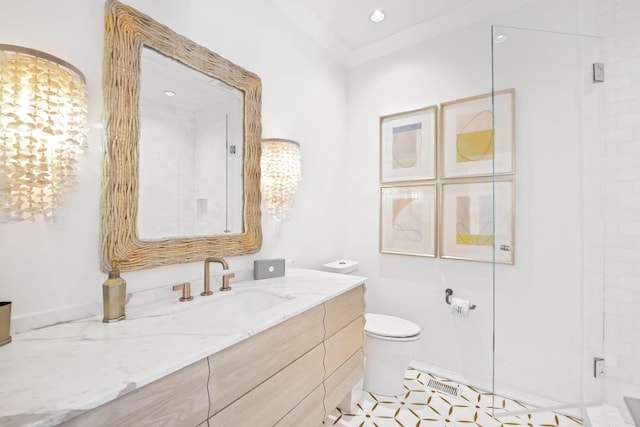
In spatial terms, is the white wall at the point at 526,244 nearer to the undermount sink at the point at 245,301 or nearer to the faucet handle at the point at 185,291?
the undermount sink at the point at 245,301

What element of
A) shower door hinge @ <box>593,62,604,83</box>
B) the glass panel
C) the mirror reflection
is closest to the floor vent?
the glass panel

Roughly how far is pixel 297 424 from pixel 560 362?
168cm

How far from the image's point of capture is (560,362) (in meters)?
1.71

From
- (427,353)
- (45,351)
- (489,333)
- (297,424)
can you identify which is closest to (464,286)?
(489,333)

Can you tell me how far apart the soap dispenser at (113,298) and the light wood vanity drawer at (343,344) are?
34.6 inches

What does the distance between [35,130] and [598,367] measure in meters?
2.85

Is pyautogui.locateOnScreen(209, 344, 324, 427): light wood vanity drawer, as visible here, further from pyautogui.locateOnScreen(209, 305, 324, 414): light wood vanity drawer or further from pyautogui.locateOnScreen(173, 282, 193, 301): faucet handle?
pyautogui.locateOnScreen(173, 282, 193, 301): faucet handle

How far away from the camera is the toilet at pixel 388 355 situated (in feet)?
5.86

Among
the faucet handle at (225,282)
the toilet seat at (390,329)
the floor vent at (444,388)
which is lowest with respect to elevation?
the floor vent at (444,388)

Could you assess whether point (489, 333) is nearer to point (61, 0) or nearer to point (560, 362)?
point (560, 362)

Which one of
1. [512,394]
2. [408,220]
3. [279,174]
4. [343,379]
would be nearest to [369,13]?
[279,174]

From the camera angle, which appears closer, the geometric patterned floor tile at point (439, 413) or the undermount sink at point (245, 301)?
the undermount sink at point (245, 301)

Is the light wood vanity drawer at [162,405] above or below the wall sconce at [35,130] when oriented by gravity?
below

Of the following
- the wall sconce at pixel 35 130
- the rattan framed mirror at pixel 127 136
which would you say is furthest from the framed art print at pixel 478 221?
the wall sconce at pixel 35 130
